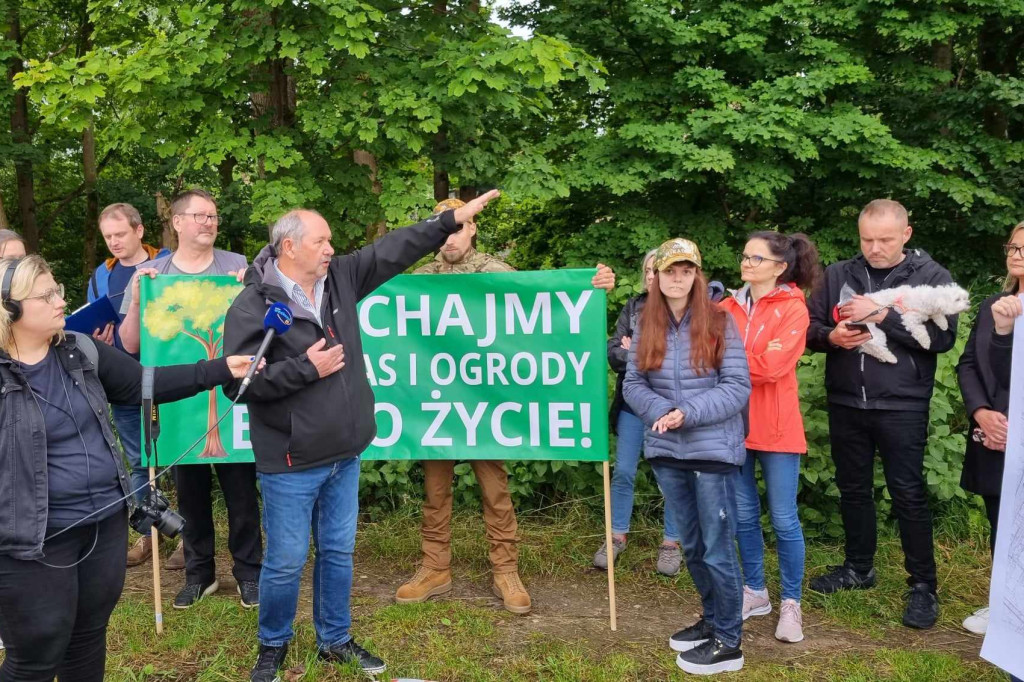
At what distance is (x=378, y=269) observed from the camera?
3834 millimetres

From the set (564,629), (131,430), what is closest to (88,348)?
(131,430)

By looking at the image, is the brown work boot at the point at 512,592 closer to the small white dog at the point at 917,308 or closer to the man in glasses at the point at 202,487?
the man in glasses at the point at 202,487

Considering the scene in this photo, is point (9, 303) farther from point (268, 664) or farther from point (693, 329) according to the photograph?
point (693, 329)

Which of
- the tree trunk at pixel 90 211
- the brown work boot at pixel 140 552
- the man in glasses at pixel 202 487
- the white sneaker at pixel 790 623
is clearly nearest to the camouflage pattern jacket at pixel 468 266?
the man in glasses at pixel 202 487

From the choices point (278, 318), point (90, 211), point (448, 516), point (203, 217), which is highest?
point (90, 211)

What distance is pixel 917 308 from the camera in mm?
4074

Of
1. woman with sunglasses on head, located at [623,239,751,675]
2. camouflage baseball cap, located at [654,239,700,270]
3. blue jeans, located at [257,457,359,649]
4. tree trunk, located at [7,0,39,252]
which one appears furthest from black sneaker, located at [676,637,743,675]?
tree trunk, located at [7,0,39,252]

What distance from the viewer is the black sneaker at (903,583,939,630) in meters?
4.29

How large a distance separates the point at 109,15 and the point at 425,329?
5.07m

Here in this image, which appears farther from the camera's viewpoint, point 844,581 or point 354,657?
point 844,581

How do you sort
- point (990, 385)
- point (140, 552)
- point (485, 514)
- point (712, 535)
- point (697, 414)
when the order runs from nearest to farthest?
point (697, 414) → point (712, 535) → point (990, 385) → point (485, 514) → point (140, 552)

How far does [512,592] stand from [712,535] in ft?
4.55

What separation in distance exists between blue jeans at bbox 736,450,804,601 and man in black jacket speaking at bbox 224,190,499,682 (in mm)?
1912

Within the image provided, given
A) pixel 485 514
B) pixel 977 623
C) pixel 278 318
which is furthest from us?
pixel 485 514
